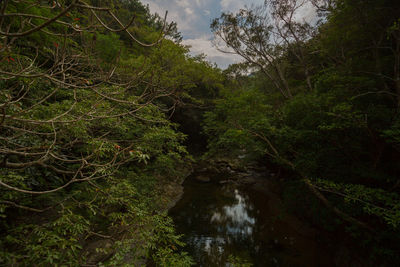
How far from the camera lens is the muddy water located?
5043mm

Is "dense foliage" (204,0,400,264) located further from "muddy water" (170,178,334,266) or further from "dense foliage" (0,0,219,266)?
"dense foliage" (0,0,219,266)

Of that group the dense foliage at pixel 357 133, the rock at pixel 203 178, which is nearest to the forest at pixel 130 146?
the dense foliage at pixel 357 133

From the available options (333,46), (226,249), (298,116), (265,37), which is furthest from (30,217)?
(265,37)

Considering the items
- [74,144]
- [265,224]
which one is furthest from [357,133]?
[74,144]

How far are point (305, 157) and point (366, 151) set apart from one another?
1.30m

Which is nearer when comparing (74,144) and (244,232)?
(74,144)

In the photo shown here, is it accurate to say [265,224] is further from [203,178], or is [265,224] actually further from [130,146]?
[130,146]

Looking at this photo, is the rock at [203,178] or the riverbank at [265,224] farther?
the rock at [203,178]

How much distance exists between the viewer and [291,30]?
9.87 m

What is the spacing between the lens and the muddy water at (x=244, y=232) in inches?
199

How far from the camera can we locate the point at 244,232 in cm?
648

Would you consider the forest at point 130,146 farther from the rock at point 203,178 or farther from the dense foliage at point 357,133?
the rock at point 203,178

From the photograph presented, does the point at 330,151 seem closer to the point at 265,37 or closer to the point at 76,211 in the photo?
the point at 76,211

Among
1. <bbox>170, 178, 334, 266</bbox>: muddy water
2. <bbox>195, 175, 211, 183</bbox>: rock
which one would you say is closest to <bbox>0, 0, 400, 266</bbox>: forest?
<bbox>170, 178, 334, 266</bbox>: muddy water
